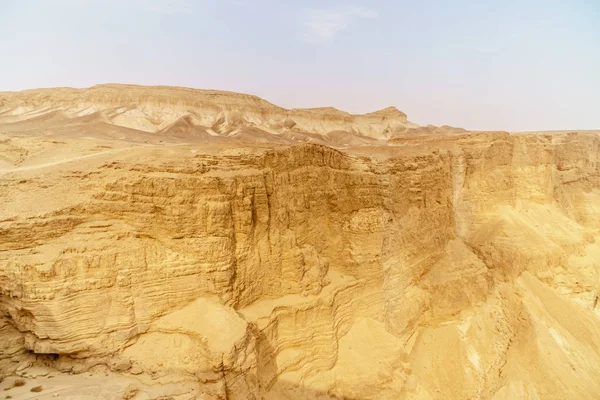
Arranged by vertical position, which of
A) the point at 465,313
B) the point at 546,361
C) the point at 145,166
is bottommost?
the point at 546,361

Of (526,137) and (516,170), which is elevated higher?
(526,137)

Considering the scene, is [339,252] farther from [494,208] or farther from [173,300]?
[494,208]

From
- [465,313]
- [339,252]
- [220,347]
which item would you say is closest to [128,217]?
[220,347]

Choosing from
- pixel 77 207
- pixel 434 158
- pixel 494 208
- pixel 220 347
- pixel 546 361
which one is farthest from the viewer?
pixel 494 208

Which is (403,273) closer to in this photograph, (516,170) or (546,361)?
(546,361)

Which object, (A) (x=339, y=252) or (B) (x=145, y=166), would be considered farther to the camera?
(A) (x=339, y=252)

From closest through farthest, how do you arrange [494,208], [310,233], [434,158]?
[310,233]
[434,158]
[494,208]

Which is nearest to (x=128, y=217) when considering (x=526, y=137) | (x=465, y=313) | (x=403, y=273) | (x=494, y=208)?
(x=403, y=273)
